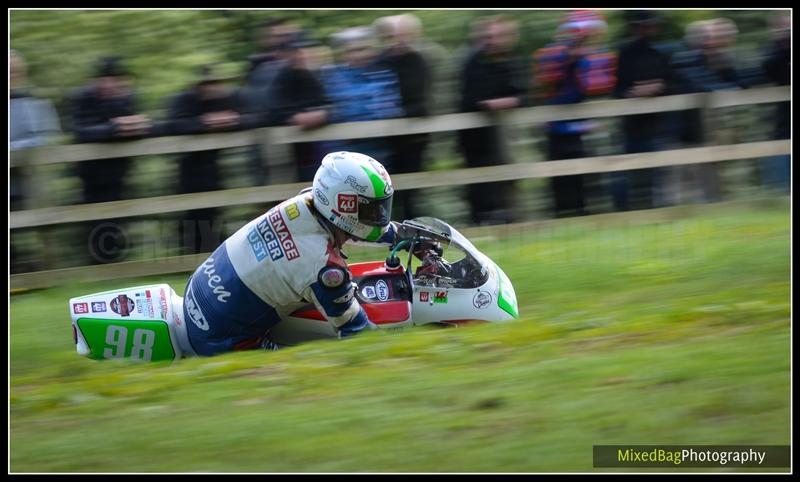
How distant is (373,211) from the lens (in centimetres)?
707

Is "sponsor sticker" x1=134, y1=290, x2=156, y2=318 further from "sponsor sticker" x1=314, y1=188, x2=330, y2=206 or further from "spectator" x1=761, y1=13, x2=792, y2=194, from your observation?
"spectator" x1=761, y1=13, x2=792, y2=194

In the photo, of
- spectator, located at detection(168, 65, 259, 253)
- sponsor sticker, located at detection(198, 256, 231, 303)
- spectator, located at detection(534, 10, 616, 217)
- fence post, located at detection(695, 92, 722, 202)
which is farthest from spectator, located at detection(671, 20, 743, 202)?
sponsor sticker, located at detection(198, 256, 231, 303)

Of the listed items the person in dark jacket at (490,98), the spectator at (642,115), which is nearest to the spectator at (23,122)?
the person in dark jacket at (490,98)

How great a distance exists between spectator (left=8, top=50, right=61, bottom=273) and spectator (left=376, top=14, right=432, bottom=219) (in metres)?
3.36

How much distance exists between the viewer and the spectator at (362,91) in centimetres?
1034

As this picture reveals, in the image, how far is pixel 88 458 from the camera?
5504 millimetres

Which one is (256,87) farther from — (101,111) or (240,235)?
(240,235)

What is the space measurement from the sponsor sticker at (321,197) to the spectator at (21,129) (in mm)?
4075

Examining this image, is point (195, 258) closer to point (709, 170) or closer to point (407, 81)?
point (407, 81)

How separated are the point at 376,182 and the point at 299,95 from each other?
3423 millimetres

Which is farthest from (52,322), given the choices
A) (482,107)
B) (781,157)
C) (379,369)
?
(781,157)

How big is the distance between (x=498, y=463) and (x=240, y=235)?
294 centimetres

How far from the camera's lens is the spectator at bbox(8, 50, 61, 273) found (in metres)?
9.72

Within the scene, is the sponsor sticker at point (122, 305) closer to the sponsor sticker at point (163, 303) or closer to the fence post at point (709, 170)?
the sponsor sticker at point (163, 303)
